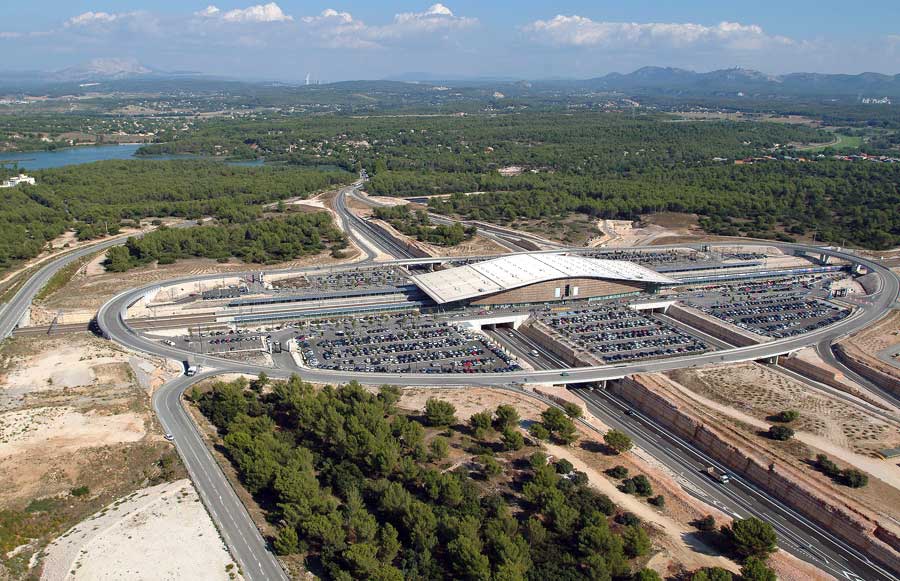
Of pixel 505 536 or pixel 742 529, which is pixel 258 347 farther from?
pixel 742 529

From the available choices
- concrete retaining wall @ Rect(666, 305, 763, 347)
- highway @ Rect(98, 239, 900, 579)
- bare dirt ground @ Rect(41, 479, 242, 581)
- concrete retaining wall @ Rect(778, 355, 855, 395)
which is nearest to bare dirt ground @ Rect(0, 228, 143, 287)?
highway @ Rect(98, 239, 900, 579)

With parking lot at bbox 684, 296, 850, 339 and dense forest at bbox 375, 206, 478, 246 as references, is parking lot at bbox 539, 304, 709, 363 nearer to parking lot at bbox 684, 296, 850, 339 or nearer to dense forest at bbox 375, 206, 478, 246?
parking lot at bbox 684, 296, 850, 339

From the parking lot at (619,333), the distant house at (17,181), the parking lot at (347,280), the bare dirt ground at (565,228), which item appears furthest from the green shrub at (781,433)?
the distant house at (17,181)

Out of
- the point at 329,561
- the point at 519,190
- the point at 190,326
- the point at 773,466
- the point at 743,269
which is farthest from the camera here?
the point at 519,190

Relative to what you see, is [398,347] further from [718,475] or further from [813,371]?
[813,371]

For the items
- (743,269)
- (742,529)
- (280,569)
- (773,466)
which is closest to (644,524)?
(742,529)

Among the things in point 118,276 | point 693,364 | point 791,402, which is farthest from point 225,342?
point 791,402
